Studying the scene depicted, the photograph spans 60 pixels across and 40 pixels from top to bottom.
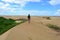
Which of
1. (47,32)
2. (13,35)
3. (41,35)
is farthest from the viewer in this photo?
(47,32)

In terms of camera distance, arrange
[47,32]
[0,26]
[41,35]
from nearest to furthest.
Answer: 1. [41,35]
2. [47,32]
3. [0,26]

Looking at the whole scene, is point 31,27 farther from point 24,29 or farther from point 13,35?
point 13,35

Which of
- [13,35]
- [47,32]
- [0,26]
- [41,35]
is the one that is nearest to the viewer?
[13,35]

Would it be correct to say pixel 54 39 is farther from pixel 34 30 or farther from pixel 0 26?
pixel 0 26

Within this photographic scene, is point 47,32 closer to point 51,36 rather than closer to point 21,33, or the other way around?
point 51,36

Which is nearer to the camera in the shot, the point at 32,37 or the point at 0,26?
the point at 32,37

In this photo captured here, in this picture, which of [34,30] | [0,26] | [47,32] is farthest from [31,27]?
[0,26]

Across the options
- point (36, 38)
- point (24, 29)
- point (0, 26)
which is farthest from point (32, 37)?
point (0, 26)

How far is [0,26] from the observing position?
2245 cm

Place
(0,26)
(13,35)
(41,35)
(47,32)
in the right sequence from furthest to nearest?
(0,26) → (47,32) → (41,35) → (13,35)

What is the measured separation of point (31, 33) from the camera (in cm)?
1786

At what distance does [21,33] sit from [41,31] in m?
2.47

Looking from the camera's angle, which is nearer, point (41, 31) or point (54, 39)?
point (54, 39)

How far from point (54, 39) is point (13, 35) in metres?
3.89
